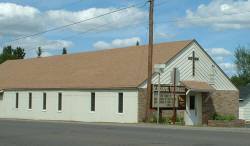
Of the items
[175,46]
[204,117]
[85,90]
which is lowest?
[204,117]

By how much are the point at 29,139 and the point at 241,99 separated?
98.5ft

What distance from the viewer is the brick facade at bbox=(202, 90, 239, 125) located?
110 feet

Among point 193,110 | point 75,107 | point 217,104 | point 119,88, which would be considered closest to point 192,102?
point 193,110

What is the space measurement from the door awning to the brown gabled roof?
239cm

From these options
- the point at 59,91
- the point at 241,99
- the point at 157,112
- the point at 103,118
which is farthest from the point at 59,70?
the point at 241,99

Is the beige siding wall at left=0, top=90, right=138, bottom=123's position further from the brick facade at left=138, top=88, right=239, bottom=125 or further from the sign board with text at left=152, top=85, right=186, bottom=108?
the brick facade at left=138, top=88, right=239, bottom=125

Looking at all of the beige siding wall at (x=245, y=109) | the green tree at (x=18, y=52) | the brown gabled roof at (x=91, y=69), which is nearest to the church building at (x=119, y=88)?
the brown gabled roof at (x=91, y=69)

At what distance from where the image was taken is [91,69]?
3606 cm

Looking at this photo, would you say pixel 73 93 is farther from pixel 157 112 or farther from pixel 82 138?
pixel 82 138

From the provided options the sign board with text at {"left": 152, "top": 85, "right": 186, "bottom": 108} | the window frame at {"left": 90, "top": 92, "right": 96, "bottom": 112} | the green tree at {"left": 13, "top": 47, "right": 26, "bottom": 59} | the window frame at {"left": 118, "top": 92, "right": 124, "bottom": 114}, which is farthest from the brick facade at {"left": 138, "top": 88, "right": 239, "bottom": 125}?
the green tree at {"left": 13, "top": 47, "right": 26, "bottom": 59}

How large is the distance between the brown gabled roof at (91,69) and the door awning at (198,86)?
2389 millimetres

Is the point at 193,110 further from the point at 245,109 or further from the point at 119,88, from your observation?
the point at 245,109

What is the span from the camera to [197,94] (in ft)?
108

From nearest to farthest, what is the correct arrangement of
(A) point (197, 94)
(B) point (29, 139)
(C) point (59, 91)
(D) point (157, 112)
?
(B) point (29, 139)
(D) point (157, 112)
(A) point (197, 94)
(C) point (59, 91)
